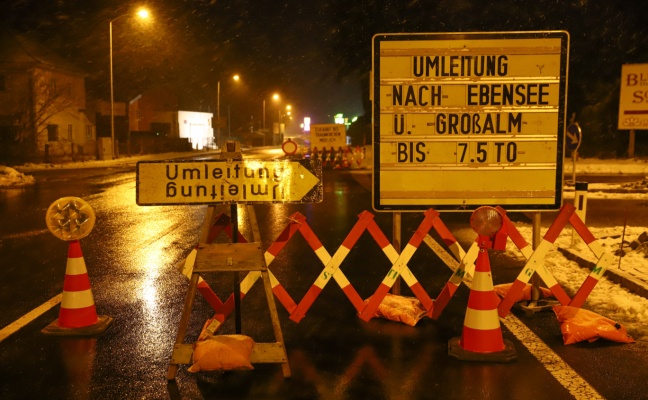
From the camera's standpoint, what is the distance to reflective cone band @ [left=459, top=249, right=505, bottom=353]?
551cm

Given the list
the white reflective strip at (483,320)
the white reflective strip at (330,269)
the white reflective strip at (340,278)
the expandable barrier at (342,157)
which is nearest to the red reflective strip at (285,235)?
the white reflective strip at (330,269)

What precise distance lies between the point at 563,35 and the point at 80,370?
5.40 m

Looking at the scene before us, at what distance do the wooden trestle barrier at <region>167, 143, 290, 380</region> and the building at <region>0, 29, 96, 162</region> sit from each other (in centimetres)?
3467

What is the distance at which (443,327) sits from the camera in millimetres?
6410

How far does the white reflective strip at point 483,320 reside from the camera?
5.55 meters

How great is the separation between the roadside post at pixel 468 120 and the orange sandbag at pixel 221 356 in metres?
2.57

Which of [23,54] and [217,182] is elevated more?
[23,54]

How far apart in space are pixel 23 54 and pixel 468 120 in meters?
46.2

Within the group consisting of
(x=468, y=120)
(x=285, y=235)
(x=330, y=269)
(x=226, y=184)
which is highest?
(x=468, y=120)

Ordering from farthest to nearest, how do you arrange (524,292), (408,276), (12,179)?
1. (12,179)
2. (524,292)
3. (408,276)

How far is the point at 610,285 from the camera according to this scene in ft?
25.5

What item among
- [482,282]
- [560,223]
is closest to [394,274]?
[482,282]

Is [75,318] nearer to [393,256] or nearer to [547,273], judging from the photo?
[393,256]

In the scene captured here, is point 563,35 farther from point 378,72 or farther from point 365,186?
point 365,186
